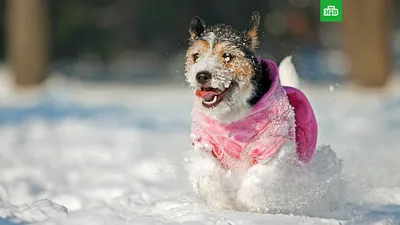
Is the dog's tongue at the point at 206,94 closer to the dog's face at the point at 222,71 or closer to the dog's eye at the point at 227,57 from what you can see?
the dog's face at the point at 222,71

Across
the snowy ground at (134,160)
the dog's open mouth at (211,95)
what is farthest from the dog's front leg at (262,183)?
the dog's open mouth at (211,95)

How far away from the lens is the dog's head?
397 centimetres

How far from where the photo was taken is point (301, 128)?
448cm

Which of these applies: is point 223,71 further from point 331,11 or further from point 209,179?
point 331,11

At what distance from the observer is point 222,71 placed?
13.1 feet

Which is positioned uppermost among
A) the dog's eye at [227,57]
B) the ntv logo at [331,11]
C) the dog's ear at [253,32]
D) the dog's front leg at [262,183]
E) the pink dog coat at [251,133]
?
the ntv logo at [331,11]

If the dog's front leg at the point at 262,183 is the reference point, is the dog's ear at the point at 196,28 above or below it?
above

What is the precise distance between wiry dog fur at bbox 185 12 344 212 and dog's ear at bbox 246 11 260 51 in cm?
3

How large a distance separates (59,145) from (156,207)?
365cm

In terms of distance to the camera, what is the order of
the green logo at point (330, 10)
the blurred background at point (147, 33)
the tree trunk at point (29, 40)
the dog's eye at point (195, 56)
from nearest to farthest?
the dog's eye at point (195, 56)
the green logo at point (330, 10)
the tree trunk at point (29, 40)
the blurred background at point (147, 33)

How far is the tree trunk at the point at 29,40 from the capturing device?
46.8ft

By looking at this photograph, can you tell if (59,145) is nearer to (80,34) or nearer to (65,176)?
(65,176)

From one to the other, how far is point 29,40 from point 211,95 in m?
11.0

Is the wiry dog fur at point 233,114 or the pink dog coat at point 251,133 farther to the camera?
the pink dog coat at point 251,133
